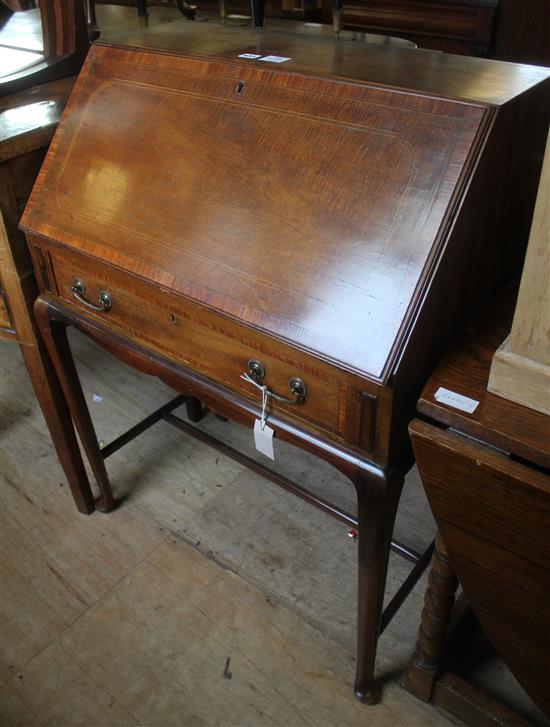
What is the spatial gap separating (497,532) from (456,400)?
7.5 inches

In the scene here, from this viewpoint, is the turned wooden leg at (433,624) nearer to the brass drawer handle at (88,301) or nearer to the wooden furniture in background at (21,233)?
the brass drawer handle at (88,301)

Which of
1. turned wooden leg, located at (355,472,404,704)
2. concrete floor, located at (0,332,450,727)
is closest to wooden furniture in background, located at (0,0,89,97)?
concrete floor, located at (0,332,450,727)

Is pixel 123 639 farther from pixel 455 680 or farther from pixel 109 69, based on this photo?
pixel 109 69

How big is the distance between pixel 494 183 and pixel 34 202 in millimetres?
824

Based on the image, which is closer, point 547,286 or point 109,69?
point 547,286

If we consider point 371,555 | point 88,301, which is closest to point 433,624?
point 371,555

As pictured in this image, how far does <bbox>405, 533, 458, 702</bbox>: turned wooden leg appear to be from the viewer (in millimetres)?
1120

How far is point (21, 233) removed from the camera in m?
1.32

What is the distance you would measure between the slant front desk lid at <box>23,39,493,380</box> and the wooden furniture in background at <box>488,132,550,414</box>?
0.38ft

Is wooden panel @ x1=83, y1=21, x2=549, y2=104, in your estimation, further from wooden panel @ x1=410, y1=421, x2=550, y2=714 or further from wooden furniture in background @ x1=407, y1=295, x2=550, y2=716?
wooden panel @ x1=410, y1=421, x2=550, y2=714

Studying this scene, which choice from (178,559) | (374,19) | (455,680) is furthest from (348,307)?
(374,19)

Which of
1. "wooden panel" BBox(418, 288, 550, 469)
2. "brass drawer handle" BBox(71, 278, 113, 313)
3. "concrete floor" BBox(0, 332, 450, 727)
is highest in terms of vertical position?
"wooden panel" BBox(418, 288, 550, 469)

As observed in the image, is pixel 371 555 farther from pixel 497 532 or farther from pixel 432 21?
pixel 432 21

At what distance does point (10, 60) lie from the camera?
1540 millimetres
